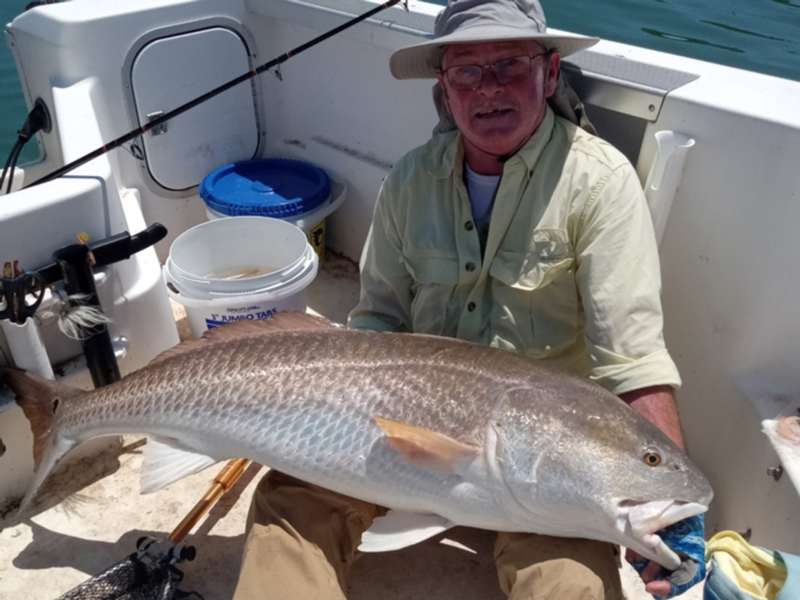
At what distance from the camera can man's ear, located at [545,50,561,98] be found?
7.54 ft

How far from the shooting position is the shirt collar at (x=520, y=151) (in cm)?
226

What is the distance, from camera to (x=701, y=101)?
2.31m

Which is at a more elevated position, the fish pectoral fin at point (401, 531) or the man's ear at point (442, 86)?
the man's ear at point (442, 86)

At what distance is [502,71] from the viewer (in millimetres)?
2182

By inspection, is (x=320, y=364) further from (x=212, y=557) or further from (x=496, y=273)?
(x=212, y=557)

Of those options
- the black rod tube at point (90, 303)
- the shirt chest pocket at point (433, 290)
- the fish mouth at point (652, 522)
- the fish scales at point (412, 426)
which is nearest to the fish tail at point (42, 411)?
the fish scales at point (412, 426)

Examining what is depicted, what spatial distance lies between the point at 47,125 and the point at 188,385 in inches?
83.3

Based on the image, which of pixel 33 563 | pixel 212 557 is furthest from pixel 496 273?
pixel 33 563

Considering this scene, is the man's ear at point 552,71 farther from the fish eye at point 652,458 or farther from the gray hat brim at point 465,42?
the fish eye at point 652,458

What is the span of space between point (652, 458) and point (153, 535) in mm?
1839

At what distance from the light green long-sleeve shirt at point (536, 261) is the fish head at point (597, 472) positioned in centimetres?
26

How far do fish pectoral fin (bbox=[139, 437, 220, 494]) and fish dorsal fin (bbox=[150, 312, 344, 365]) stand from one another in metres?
0.27

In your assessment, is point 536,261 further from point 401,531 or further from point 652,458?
point 401,531

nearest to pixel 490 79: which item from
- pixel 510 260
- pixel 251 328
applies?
pixel 510 260
